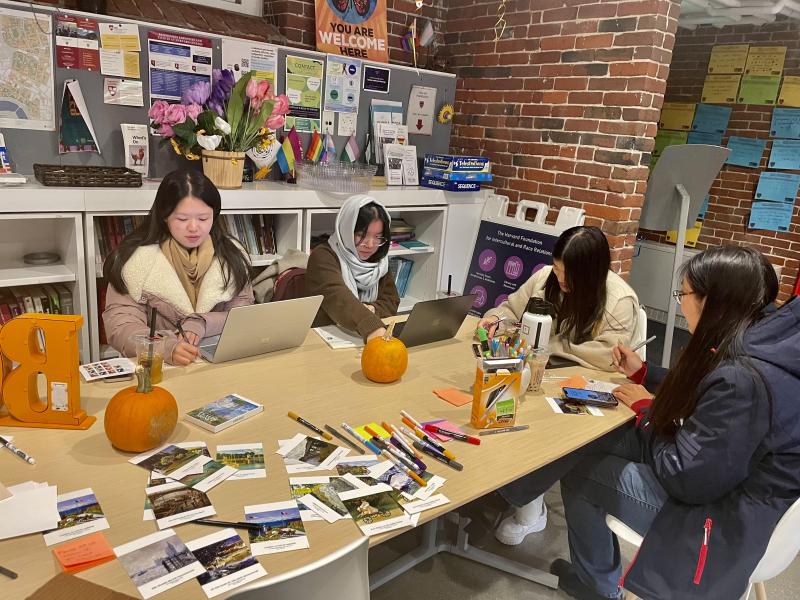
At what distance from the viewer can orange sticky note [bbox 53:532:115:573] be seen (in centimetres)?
97

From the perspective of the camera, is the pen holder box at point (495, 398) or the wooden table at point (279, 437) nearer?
the wooden table at point (279, 437)

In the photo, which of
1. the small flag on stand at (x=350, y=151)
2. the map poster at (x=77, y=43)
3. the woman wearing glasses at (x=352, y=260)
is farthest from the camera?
the small flag on stand at (x=350, y=151)

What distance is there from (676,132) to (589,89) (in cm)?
229

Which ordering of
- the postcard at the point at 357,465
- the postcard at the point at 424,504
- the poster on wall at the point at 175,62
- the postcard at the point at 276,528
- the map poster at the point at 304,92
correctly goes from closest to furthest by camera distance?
the postcard at the point at 276,528, the postcard at the point at 424,504, the postcard at the point at 357,465, the poster on wall at the point at 175,62, the map poster at the point at 304,92

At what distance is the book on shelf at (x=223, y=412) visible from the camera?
145 cm

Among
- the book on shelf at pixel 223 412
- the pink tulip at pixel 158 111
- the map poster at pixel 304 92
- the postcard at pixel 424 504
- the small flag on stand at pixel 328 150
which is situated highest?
the map poster at pixel 304 92

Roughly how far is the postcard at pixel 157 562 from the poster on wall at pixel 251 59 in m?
2.65

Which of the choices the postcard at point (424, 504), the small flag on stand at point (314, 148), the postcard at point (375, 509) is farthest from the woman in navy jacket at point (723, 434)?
the small flag on stand at point (314, 148)

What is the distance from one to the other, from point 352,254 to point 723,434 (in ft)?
4.99

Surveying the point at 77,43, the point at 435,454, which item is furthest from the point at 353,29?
the point at 435,454

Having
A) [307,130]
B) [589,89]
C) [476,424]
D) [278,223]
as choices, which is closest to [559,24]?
[589,89]

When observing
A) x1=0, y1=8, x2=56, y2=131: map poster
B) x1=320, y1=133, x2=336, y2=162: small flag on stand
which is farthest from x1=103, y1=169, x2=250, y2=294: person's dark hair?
x1=320, y1=133, x2=336, y2=162: small flag on stand

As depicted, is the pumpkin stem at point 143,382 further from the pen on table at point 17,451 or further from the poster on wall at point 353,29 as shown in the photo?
the poster on wall at point 353,29

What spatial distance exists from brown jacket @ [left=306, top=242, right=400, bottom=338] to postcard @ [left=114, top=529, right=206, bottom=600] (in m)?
1.13
